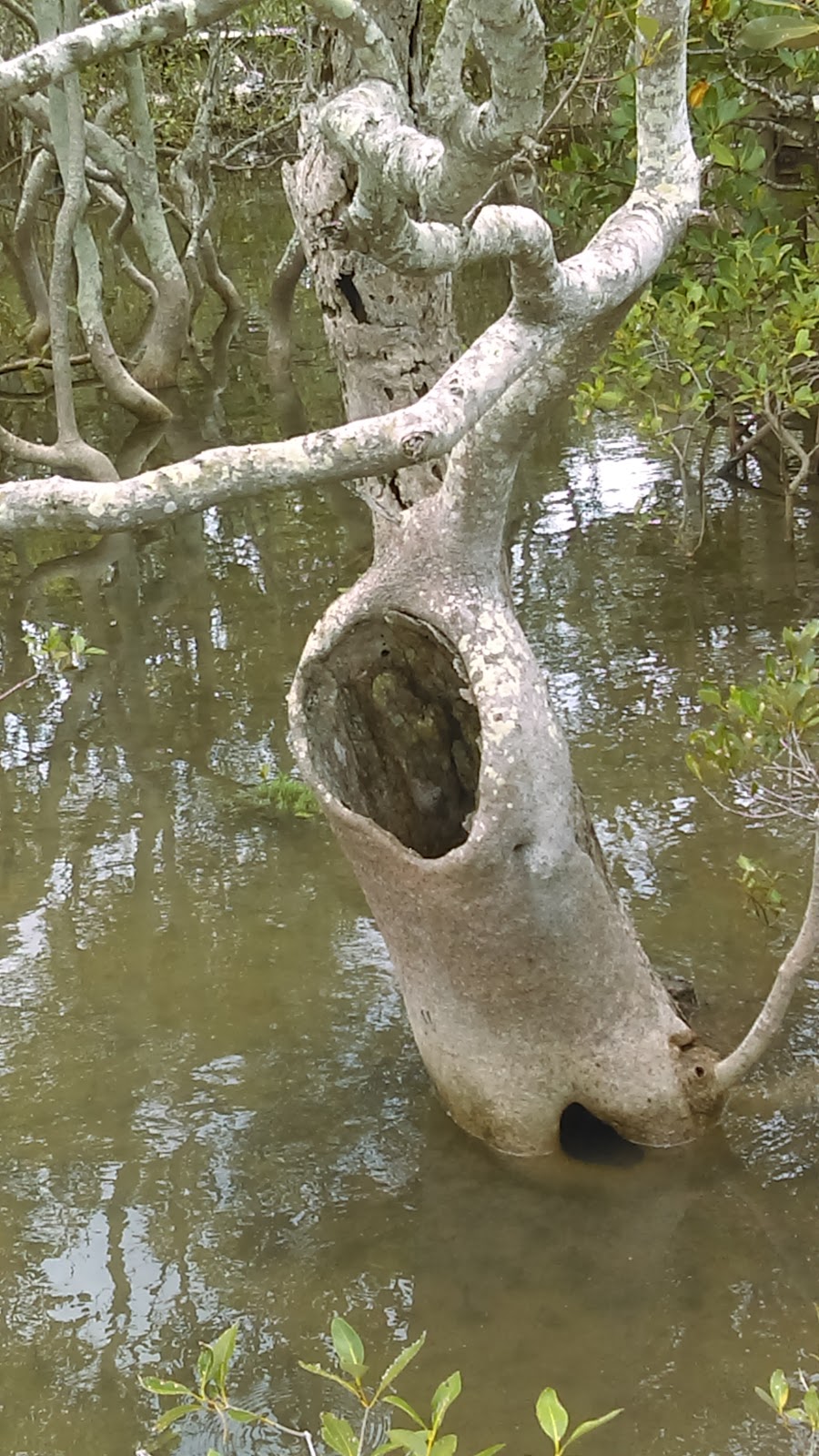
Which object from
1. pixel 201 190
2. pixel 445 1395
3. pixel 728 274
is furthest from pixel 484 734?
pixel 201 190

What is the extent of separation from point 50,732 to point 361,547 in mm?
2398

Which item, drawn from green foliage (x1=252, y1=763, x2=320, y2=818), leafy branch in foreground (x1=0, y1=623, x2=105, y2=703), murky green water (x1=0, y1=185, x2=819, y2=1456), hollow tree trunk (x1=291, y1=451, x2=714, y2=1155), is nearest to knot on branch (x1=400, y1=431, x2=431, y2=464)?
leafy branch in foreground (x1=0, y1=623, x2=105, y2=703)

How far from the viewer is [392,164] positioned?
1.98m

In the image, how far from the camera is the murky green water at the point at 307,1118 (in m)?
3.01

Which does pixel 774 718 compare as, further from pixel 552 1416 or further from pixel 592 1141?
pixel 552 1416

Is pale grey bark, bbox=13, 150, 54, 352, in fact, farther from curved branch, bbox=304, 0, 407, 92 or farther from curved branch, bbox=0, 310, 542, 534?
curved branch, bbox=0, 310, 542, 534

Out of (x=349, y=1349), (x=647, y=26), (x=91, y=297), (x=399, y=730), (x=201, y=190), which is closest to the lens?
(x=349, y=1349)

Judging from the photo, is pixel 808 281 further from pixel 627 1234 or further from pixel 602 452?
pixel 627 1234

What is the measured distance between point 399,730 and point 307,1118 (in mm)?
A: 1035

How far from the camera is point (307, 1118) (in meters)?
3.76

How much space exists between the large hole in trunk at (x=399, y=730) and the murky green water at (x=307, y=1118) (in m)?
0.73

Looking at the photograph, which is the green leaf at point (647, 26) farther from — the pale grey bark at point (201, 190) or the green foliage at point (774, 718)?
the pale grey bark at point (201, 190)

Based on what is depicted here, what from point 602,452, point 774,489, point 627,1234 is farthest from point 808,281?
point 627,1234

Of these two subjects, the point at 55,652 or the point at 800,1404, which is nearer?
the point at 800,1404
